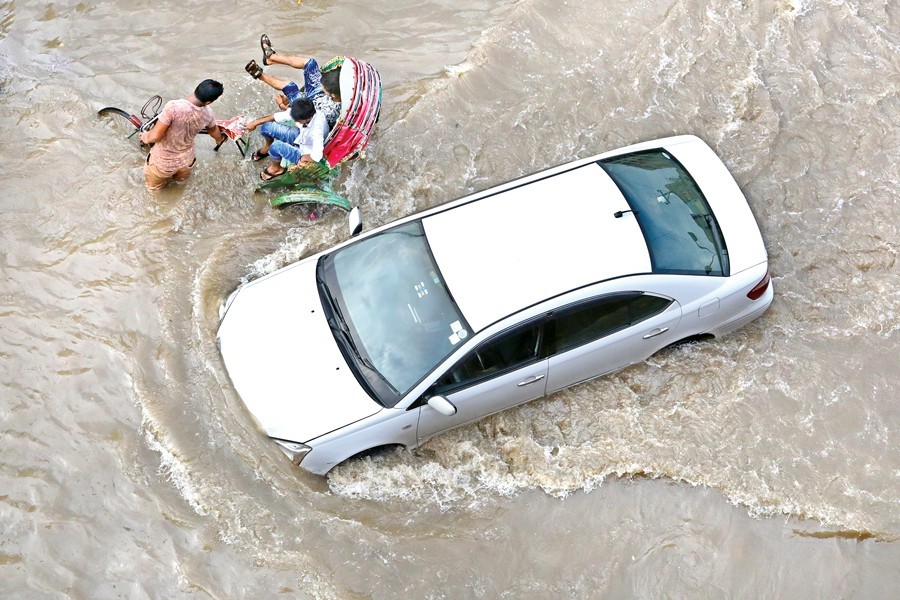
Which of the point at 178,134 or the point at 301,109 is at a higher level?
the point at 301,109

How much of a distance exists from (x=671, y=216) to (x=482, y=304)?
177 centimetres

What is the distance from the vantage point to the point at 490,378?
5.50m

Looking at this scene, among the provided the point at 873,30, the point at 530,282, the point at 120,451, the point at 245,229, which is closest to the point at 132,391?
the point at 120,451

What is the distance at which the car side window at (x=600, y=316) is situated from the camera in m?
5.50

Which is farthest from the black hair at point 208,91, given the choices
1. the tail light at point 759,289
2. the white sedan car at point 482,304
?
the tail light at point 759,289

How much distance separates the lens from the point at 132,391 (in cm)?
587

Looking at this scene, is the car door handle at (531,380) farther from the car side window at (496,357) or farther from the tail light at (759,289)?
the tail light at (759,289)

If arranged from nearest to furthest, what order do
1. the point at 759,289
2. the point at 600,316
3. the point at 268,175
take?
the point at 600,316 < the point at 759,289 < the point at 268,175

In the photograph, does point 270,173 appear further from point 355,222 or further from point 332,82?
point 355,222

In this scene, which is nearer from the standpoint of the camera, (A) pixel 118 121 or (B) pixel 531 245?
(B) pixel 531 245

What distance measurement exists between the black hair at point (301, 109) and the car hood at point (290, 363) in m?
1.39

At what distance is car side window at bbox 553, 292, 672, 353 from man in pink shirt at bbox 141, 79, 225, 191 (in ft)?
11.6

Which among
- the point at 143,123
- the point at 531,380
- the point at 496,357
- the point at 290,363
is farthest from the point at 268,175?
the point at 531,380

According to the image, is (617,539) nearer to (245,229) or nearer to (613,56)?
(245,229)
